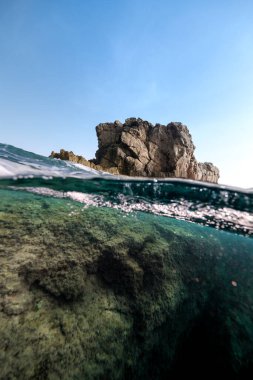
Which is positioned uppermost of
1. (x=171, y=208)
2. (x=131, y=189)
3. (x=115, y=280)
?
(x=131, y=189)

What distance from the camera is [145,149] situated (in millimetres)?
37344

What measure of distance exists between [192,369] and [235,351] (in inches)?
62.0

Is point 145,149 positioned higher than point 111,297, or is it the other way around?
point 145,149

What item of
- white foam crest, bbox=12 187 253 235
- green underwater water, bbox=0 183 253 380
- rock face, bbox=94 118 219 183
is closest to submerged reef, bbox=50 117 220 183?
rock face, bbox=94 118 219 183

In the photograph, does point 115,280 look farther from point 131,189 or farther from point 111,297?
point 131,189

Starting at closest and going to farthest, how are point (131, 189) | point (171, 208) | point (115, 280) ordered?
point (115, 280) < point (131, 189) < point (171, 208)

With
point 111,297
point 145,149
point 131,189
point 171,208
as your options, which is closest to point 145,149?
point 145,149

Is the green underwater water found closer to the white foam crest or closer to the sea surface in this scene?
the sea surface

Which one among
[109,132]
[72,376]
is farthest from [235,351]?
[109,132]

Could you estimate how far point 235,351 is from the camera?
6.00 metres

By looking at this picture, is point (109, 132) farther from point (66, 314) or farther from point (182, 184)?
point (66, 314)

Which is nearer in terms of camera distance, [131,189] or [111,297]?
[111,297]

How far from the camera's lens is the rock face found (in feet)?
117

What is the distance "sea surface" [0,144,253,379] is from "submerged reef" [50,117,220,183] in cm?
2516
